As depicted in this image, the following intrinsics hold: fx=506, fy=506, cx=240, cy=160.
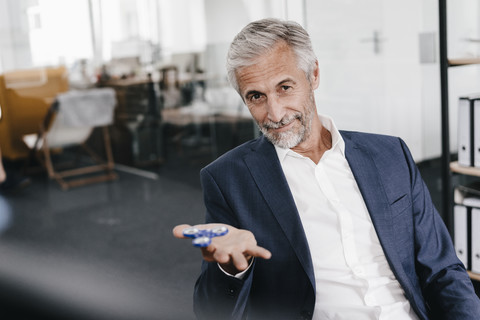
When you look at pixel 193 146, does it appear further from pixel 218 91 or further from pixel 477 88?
pixel 477 88

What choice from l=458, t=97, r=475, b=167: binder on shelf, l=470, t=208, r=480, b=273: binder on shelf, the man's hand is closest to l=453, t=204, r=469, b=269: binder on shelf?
l=470, t=208, r=480, b=273: binder on shelf

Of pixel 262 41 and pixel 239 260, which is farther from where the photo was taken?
pixel 262 41

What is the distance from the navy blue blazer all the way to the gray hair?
8.8 inches

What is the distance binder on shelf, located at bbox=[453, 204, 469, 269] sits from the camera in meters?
2.34

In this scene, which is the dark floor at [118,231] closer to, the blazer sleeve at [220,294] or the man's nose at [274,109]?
the blazer sleeve at [220,294]

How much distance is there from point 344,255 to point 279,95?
42 cm

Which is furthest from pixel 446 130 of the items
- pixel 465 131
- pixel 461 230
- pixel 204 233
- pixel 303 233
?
pixel 204 233

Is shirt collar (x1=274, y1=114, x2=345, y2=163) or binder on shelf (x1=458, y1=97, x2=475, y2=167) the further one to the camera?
binder on shelf (x1=458, y1=97, x2=475, y2=167)

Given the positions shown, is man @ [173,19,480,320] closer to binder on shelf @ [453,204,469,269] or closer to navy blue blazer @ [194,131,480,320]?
navy blue blazer @ [194,131,480,320]

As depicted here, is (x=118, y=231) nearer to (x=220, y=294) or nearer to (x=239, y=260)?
(x=220, y=294)

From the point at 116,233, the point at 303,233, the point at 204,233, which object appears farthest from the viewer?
the point at 116,233

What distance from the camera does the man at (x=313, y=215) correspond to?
1179 millimetres

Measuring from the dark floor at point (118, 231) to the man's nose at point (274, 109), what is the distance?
79 cm

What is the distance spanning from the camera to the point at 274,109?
1245 millimetres
